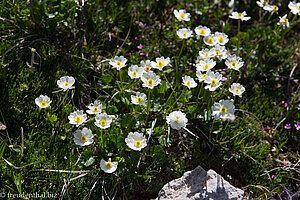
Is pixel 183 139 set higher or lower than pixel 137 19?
lower

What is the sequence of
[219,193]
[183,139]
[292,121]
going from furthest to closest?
[292,121] → [183,139] → [219,193]

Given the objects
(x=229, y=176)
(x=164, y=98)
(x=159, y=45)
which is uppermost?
(x=159, y=45)

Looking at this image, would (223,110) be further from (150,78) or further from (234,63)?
(150,78)

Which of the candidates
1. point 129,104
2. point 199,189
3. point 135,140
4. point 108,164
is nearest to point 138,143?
point 135,140

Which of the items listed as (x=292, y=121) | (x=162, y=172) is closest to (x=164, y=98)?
(x=162, y=172)

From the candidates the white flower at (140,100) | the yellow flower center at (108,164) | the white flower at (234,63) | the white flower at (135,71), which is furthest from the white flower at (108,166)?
the white flower at (234,63)

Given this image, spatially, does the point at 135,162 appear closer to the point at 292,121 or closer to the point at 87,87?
the point at 87,87

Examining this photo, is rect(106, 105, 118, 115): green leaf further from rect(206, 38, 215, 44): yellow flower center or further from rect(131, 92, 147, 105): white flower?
rect(206, 38, 215, 44): yellow flower center
